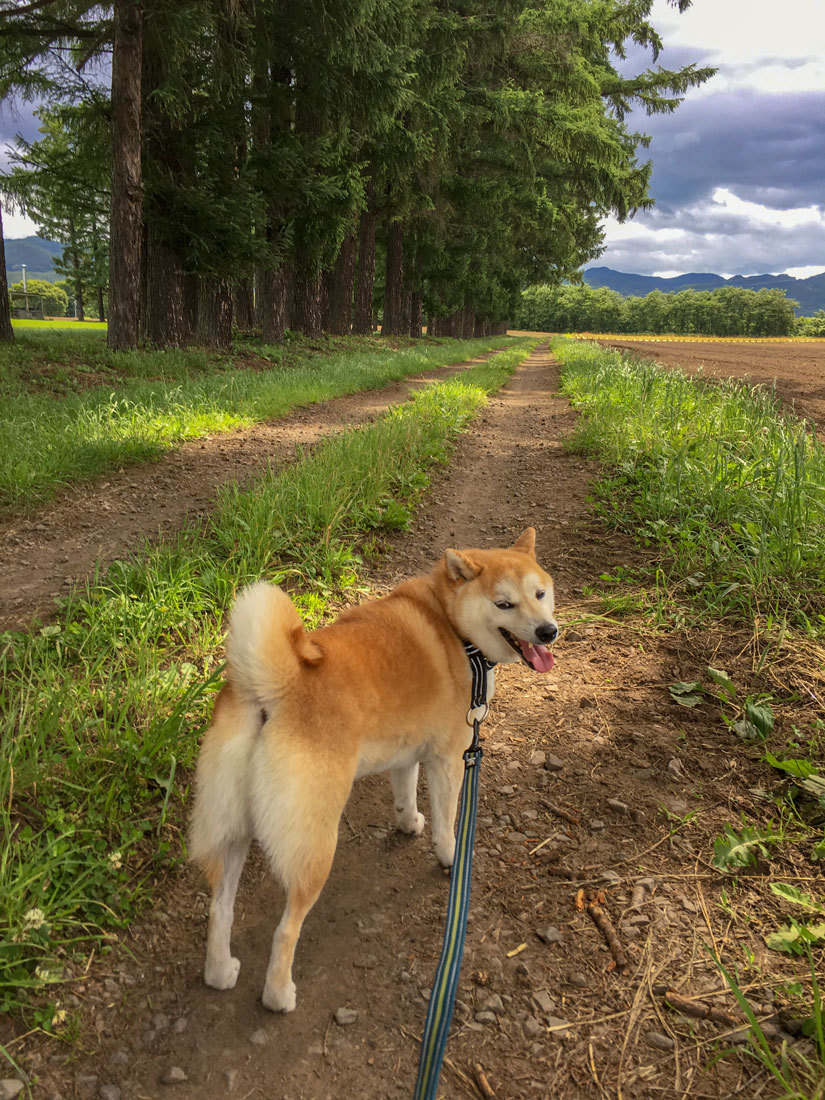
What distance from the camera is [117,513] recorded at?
5.32 m

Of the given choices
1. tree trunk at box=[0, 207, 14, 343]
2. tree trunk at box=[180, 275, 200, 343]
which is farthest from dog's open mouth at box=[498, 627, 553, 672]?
tree trunk at box=[180, 275, 200, 343]

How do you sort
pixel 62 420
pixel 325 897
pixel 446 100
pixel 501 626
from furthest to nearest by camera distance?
pixel 446 100 → pixel 62 420 → pixel 501 626 → pixel 325 897

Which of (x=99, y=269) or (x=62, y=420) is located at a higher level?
(x=99, y=269)

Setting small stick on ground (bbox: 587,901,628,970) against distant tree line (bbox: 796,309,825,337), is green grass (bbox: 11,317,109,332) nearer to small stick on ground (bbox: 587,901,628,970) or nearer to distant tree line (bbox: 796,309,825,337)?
small stick on ground (bbox: 587,901,628,970)

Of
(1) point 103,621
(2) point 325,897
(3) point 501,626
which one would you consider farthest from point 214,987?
(1) point 103,621

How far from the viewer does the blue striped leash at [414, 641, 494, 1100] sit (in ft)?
5.03

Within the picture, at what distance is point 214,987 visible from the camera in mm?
1927

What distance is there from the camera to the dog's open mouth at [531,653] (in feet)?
8.13

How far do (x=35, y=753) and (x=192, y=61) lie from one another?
15.1m

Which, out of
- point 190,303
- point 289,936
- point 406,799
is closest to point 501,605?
point 406,799

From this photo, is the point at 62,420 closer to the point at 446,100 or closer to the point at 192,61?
the point at 192,61

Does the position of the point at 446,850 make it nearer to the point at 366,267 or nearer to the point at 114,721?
the point at 114,721

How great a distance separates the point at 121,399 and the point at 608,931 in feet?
28.2

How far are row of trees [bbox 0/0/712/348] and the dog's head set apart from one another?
12.1 meters
